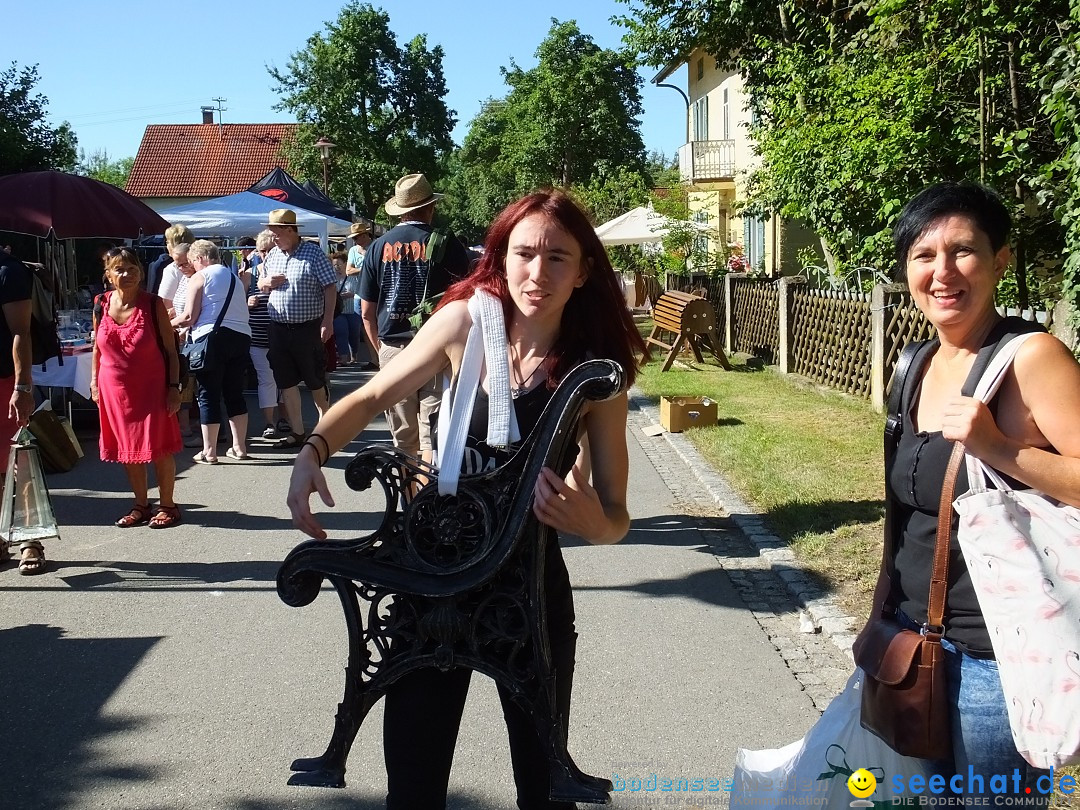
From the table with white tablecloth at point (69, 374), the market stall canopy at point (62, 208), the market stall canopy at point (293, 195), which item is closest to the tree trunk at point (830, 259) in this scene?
the market stall canopy at point (62, 208)

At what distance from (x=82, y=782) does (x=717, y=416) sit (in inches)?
323

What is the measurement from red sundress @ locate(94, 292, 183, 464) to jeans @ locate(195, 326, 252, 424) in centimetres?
203

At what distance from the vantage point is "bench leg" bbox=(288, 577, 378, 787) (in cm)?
223

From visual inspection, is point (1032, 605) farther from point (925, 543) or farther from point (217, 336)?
point (217, 336)

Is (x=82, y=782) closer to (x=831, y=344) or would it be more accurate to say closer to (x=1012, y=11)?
(x=1012, y=11)

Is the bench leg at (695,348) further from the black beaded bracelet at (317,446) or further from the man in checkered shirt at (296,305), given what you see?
the black beaded bracelet at (317,446)

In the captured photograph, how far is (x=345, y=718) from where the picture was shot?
7.45 ft

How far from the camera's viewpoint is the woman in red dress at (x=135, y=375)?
6895 mm

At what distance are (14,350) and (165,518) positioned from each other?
1798mm

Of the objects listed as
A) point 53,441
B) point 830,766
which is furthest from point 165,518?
point 830,766

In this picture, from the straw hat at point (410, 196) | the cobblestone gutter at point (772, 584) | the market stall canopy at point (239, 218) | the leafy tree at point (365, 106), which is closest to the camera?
the cobblestone gutter at point (772, 584)

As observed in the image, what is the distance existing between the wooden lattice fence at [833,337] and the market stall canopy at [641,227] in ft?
26.9

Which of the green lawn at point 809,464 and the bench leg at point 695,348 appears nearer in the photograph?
the green lawn at point 809,464

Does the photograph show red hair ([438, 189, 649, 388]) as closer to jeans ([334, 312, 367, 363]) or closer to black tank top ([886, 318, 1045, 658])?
black tank top ([886, 318, 1045, 658])
